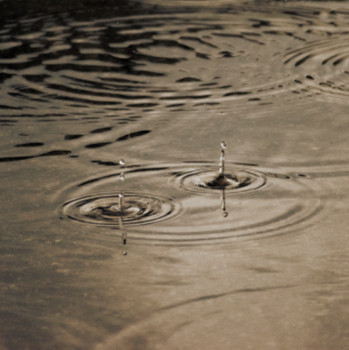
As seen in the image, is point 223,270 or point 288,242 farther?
point 288,242

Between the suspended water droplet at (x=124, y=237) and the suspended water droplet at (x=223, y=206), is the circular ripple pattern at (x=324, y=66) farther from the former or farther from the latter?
the suspended water droplet at (x=124, y=237)

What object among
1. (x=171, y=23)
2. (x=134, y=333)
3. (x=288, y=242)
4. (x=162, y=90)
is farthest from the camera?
(x=171, y=23)

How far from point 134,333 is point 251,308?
1.30ft

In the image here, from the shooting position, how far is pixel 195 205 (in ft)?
11.9

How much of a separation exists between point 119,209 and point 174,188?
0.34m

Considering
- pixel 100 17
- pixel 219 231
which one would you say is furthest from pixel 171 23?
pixel 219 231

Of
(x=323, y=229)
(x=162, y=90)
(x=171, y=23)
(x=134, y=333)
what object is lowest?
(x=134, y=333)

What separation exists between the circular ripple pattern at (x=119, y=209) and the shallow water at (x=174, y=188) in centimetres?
1

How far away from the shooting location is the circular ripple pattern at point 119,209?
3.46m

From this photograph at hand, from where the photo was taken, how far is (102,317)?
272 centimetres

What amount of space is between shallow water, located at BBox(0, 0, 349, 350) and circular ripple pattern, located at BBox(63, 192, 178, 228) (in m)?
0.01

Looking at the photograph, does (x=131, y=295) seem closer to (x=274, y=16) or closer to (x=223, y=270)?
(x=223, y=270)

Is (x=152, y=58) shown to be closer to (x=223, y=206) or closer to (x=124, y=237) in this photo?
(x=223, y=206)

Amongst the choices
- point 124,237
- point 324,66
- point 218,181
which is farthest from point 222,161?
point 324,66
